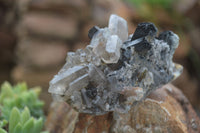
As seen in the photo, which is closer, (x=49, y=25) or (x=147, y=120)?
(x=147, y=120)

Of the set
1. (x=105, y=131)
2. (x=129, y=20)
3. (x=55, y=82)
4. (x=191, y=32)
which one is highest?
(x=129, y=20)

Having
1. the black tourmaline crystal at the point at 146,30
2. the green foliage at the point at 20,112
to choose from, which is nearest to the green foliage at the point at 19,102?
the green foliage at the point at 20,112

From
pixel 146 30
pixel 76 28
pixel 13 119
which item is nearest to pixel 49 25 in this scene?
pixel 76 28

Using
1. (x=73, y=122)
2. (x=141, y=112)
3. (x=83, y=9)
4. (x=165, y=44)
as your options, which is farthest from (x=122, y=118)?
(x=83, y=9)

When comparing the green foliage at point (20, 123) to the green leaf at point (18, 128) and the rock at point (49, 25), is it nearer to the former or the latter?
the green leaf at point (18, 128)

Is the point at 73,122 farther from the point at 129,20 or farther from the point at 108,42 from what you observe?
the point at 129,20

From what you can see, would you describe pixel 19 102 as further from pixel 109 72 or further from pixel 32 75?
pixel 32 75
